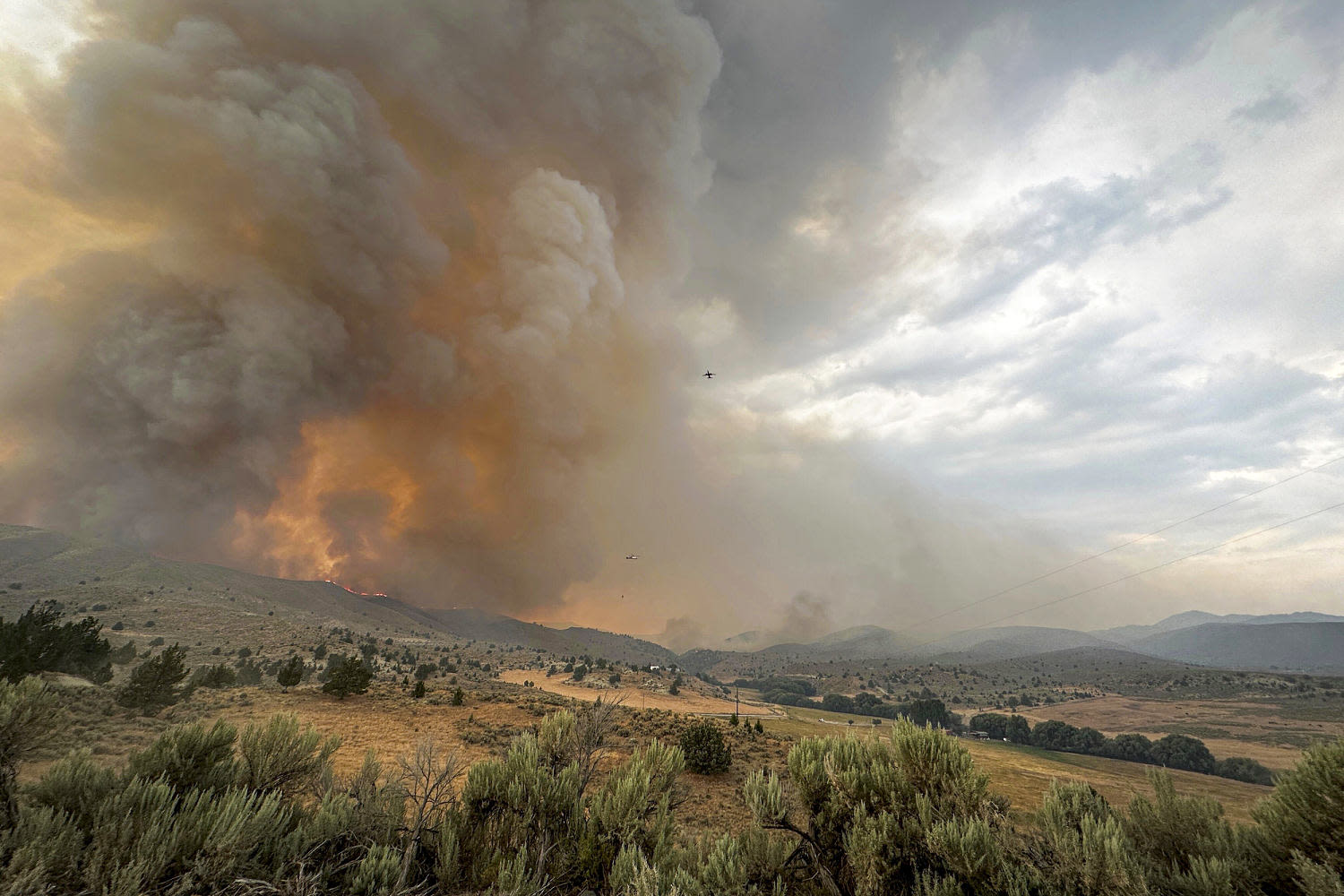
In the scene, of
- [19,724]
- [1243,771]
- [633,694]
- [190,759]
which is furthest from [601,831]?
[1243,771]

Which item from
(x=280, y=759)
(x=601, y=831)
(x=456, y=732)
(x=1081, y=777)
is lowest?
(x=1081, y=777)

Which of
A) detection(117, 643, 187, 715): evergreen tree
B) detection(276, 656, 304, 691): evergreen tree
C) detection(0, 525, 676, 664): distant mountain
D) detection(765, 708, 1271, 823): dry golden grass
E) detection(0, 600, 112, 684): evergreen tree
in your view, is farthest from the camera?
detection(0, 525, 676, 664): distant mountain

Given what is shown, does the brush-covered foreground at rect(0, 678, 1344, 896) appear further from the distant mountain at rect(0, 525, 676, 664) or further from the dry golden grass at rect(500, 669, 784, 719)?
the distant mountain at rect(0, 525, 676, 664)

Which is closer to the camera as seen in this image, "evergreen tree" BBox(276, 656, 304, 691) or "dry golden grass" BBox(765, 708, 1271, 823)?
"dry golden grass" BBox(765, 708, 1271, 823)

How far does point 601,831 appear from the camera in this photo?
387 inches

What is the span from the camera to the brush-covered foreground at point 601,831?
6836mm

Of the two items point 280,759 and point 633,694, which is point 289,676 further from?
point 633,694

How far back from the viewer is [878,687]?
124 metres

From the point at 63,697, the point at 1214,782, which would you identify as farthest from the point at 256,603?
the point at 1214,782

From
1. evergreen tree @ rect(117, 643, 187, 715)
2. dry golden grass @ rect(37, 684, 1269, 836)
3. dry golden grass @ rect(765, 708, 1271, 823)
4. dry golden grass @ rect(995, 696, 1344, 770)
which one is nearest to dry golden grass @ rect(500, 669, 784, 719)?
dry golden grass @ rect(765, 708, 1271, 823)

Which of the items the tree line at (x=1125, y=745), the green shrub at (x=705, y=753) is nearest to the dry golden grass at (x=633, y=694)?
the green shrub at (x=705, y=753)

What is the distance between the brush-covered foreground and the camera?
22.4ft

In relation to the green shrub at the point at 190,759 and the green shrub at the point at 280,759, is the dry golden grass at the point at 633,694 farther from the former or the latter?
the green shrub at the point at 190,759

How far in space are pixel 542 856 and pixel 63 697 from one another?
33310 mm
